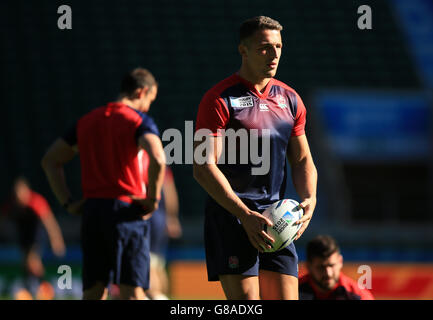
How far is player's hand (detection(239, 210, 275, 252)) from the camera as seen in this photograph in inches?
158

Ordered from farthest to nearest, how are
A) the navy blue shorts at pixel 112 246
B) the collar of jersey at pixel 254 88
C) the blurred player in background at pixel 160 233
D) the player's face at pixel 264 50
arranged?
1. the blurred player in background at pixel 160 233
2. the navy blue shorts at pixel 112 246
3. the collar of jersey at pixel 254 88
4. the player's face at pixel 264 50

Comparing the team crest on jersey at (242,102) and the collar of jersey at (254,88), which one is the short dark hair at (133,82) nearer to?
the collar of jersey at (254,88)

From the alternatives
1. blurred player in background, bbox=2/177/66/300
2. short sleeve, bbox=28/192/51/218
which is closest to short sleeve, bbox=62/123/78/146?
blurred player in background, bbox=2/177/66/300

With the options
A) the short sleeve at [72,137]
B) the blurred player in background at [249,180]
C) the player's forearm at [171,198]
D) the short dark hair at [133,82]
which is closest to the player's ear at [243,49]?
the blurred player in background at [249,180]

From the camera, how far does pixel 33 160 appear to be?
53.5 ft

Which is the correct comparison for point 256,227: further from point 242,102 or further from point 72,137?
point 72,137

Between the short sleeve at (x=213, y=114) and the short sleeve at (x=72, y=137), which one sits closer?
the short sleeve at (x=213, y=114)

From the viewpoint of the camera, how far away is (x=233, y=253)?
4125 millimetres

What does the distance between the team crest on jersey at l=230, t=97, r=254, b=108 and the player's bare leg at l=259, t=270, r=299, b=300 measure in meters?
0.95

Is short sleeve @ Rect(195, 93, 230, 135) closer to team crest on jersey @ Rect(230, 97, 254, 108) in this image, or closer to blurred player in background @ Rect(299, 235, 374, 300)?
team crest on jersey @ Rect(230, 97, 254, 108)

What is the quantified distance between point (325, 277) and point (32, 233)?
28.5ft

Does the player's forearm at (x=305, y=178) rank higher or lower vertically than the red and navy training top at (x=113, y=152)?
lower

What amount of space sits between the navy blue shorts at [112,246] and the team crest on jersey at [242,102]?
1497 millimetres

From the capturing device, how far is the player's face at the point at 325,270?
5.15 meters
